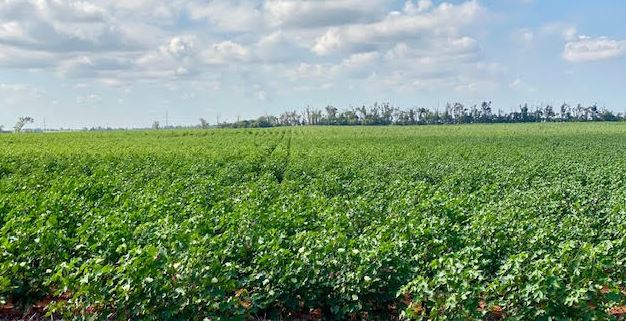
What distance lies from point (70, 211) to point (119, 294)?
15.8 feet

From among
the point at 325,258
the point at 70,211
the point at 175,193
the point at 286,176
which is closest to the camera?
the point at 325,258

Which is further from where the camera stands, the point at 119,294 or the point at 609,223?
the point at 609,223

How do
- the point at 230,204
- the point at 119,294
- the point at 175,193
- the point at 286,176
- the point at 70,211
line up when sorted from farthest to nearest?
1. the point at 286,176
2. the point at 175,193
3. the point at 230,204
4. the point at 70,211
5. the point at 119,294

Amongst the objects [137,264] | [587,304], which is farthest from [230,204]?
[587,304]

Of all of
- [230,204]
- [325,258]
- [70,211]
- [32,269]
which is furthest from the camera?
[230,204]

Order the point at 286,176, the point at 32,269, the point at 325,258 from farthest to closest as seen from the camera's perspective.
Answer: the point at 286,176 → the point at 32,269 → the point at 325,258

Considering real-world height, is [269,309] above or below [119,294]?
below

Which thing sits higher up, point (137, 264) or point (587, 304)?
point (137, 264)

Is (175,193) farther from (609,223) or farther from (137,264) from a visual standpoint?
(609,223)

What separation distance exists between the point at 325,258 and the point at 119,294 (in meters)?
2.50

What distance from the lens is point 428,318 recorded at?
609 centimetres

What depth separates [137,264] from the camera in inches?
235

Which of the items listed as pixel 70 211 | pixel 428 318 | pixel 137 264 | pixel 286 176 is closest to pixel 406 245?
pixel 428 318

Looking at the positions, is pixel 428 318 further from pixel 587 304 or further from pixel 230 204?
pixel 230 204
